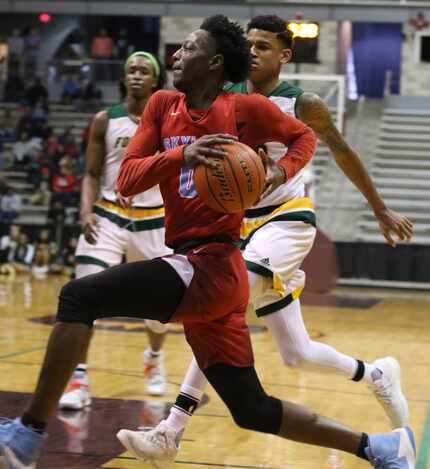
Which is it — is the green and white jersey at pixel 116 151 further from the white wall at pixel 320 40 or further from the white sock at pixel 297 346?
the white wall at pixel 320 40

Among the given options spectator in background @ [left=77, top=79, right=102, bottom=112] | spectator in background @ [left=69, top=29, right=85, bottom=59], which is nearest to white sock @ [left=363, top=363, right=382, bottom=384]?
spectator in background @ [left=77, top=79, right=102, bottom=112]

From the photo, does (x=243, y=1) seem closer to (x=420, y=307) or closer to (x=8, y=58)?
(x=8, y=58)

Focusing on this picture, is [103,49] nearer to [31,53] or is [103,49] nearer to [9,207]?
[31,53]

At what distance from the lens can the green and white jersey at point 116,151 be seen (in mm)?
6508

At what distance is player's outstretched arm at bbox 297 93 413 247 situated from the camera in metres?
4.78

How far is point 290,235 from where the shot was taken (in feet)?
17.1

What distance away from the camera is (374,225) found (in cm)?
1948

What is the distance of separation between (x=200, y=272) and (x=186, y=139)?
1.73 feet

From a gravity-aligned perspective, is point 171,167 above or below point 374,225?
above

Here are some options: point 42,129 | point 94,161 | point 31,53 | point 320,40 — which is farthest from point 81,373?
point 320,40

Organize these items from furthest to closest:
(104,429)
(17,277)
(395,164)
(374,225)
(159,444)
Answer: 1. (395,164)
2. (374,225)
3. (17,277)
4. (104,429)
5. (159,444)

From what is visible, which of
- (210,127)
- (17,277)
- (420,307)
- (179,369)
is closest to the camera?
(210,127)

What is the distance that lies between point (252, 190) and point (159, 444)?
1370 millimetres

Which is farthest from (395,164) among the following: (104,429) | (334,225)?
(104,429)
